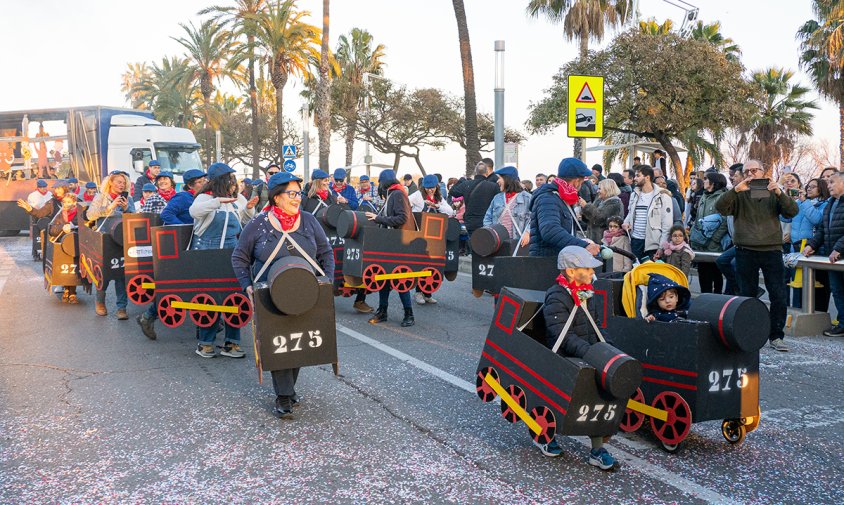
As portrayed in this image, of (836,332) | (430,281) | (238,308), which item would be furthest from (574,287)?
(836,332)

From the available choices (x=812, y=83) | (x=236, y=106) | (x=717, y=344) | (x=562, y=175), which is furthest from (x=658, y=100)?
(x=236, y=106)

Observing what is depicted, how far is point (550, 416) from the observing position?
4.50 m

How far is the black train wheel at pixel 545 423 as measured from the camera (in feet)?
14.7

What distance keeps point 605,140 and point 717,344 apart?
33.1 m

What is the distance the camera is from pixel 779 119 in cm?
3594

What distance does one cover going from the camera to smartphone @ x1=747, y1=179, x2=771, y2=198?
7.68 metres

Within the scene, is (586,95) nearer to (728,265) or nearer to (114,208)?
(728,265)

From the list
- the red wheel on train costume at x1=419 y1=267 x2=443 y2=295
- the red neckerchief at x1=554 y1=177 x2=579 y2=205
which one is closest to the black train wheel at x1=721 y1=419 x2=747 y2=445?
the red neckerchief at x1=554 y1=177 x2=579 y2=205

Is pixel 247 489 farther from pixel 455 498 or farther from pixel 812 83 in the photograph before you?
pixel 812 83

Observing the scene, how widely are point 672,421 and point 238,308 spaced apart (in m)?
4.24

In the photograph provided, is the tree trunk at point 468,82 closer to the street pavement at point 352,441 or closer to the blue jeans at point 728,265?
the blue jeans at point 728,265

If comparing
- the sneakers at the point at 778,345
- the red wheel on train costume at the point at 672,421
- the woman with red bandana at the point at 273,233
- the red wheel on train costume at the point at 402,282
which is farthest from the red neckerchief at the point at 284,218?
the sneakers at the point at 778,345

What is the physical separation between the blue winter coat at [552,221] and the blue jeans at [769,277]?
7.48 ft

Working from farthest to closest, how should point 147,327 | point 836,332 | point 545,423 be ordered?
point 836,332, point 147,327, point 545,423
